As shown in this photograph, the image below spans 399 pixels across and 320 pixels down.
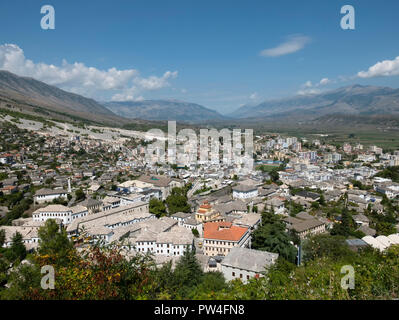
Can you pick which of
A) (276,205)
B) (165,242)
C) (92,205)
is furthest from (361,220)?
(92,205)

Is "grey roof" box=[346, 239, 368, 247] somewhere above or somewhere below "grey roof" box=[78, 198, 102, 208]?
below

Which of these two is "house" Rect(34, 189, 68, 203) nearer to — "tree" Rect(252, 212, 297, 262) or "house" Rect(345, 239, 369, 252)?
"tree" Rect(252, 212, 297, 262)

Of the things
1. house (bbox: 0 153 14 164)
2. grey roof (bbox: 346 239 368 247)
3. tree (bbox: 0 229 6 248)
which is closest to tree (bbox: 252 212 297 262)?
grey roof (bbox: 346 239 368 247)

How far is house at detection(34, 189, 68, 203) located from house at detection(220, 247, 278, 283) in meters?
19.0

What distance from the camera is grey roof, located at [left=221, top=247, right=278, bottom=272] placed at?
1223 centimetres

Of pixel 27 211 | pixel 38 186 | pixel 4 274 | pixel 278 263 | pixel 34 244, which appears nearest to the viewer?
pixel 278 263

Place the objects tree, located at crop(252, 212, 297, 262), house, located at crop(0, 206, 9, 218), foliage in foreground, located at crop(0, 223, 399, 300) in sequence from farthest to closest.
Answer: house, located at crop(0, 206, 9, 218) < tree, located at crop(252, 212, 297, 262) < foliage in foreground, located at crop(0, 223, 399, 300)

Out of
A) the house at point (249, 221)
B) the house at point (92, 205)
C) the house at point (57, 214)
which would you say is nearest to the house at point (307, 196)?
the house at point (249, 221)

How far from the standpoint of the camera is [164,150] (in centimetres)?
5350

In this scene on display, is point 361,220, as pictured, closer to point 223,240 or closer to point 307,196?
point 307,196

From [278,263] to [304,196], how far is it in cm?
1886

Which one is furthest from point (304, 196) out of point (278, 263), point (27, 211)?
point (27, 211)

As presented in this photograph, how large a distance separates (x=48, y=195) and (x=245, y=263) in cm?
2048
